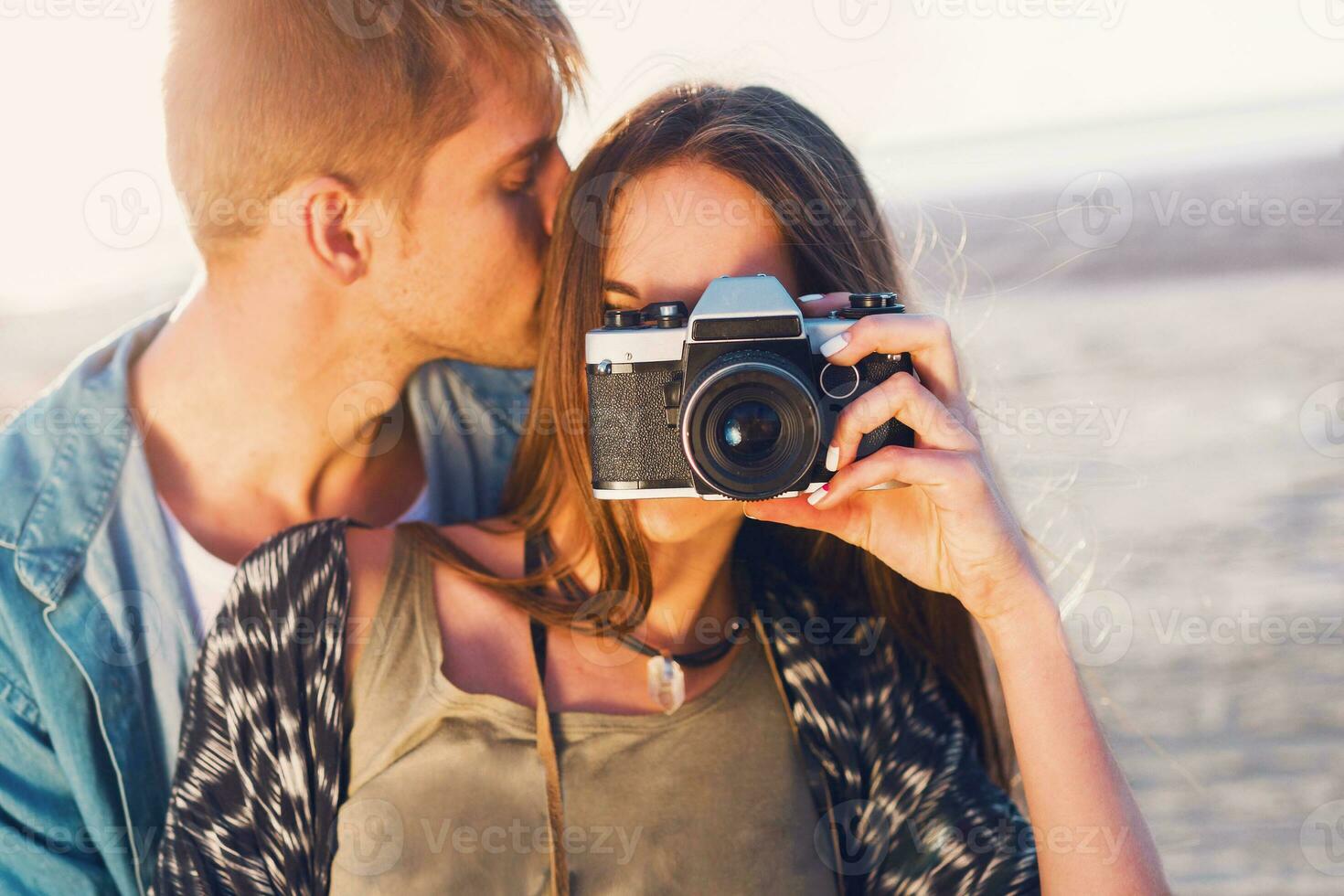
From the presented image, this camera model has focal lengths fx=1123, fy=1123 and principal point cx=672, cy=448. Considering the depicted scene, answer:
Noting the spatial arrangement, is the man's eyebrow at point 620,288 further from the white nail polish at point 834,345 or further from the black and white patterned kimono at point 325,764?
the black and white patterned kimono at point 325,764

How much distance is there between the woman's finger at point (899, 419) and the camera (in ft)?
4.41

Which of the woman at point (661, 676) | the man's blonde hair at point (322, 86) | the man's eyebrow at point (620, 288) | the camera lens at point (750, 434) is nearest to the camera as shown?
the camera lens at point (750, 434)

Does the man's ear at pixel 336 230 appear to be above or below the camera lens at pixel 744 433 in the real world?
above

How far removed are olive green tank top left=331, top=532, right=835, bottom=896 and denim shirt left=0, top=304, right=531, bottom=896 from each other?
63 cm

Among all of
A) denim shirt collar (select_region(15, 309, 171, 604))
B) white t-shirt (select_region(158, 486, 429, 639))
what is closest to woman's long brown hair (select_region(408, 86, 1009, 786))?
white t-shirt (select_region(158, 486, 429, 639))

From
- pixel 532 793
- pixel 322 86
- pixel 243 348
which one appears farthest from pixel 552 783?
pixel 322 86

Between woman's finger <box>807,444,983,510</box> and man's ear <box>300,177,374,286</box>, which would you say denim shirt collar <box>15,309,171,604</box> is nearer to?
man's ear <box>300,177,374,286</box>

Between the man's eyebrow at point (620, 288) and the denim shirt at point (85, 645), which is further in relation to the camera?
the denim shirt at point (85, 645)

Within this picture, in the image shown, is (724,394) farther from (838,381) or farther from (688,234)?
(688,234)

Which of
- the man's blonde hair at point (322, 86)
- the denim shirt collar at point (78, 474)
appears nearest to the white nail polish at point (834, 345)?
the man's blonde hair at point (322, 86)

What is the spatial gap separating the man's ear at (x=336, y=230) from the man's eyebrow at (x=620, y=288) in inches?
24.9

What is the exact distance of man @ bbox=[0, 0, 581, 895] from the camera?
189 centimetres

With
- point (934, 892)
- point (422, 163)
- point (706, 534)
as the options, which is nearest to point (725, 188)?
point (706, 534)

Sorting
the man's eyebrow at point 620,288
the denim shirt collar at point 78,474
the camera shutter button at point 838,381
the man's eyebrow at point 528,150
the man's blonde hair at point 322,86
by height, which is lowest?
the denim shirt collar at point 78,474
